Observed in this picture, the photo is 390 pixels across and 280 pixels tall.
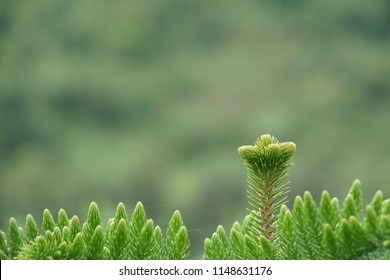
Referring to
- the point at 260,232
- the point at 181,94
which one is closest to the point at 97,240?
the point at 260,232

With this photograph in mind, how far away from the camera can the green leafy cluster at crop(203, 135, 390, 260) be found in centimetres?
56

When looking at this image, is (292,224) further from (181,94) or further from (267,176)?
(181,94)

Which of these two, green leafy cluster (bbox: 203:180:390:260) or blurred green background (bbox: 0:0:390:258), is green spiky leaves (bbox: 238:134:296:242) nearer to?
green leafy cluster (bbox: 203:180:390:260)

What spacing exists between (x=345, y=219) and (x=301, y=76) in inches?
751

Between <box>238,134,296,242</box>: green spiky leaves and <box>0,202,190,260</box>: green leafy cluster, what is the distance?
65mm

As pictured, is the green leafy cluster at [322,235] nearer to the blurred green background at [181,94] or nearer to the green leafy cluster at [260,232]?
the green leafy cluster at [260,232]

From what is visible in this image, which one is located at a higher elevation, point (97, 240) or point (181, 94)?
point (181, 94)

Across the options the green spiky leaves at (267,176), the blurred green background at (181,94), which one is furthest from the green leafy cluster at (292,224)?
the blurred green background at (181,94)

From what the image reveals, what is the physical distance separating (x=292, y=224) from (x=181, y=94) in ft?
59.2

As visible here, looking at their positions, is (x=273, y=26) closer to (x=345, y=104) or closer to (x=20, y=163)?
(x=345, y=104)

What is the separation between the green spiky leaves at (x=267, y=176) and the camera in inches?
25.7

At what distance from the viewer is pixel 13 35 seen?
2027 cm

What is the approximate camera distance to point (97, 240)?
607 millimetres

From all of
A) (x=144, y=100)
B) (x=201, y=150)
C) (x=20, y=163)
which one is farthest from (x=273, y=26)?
(x=20, y=163)
